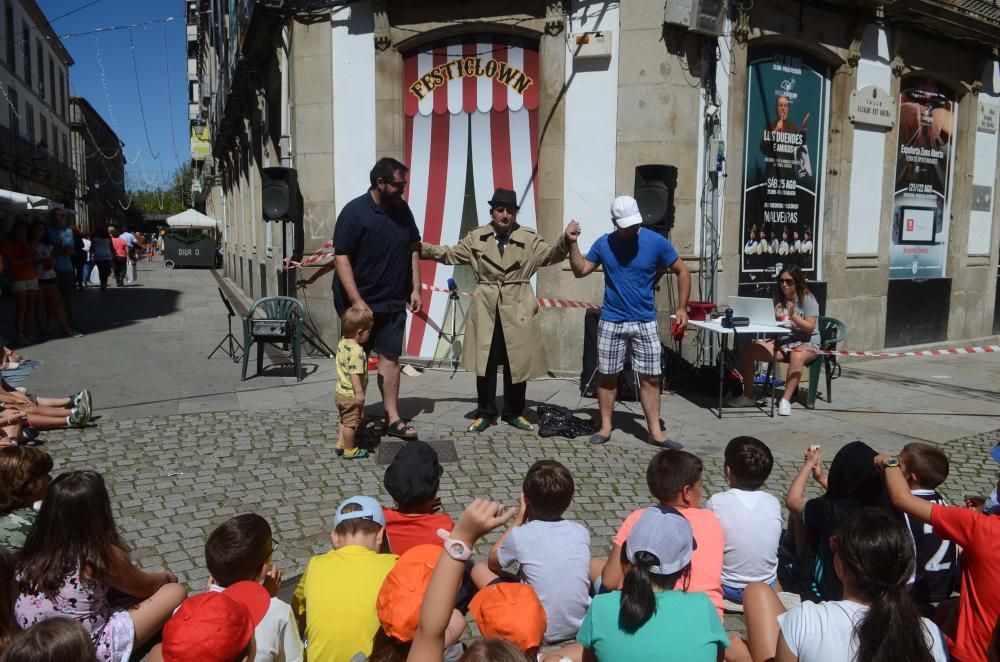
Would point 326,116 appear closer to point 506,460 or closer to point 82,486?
point 506,460

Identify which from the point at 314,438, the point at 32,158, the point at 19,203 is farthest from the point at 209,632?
the point at 32,158

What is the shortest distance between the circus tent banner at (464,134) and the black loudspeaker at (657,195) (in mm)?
1389

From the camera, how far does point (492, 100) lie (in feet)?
30.6

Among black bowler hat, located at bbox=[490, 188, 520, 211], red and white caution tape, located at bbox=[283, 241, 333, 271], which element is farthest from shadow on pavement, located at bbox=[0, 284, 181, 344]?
black bowler hat, located at bbox=[490, 188, 520, 211]

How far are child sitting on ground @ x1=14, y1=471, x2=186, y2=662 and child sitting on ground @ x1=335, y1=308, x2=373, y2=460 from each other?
8.86ft

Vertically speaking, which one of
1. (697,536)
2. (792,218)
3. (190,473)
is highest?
(792,218)

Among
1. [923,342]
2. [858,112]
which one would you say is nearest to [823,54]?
[858,112]

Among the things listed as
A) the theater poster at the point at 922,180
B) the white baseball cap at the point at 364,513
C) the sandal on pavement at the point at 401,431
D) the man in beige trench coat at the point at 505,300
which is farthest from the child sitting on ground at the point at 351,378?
the theater poster at the point at 922,180

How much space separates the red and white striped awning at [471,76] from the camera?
9.20 m

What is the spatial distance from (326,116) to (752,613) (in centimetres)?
791

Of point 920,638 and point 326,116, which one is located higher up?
point 326,116

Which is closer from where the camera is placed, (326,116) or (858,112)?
(326,116)

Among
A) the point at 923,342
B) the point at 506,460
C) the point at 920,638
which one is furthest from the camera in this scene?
the point at 923,342

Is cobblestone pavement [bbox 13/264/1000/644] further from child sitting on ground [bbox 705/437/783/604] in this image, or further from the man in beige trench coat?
child sitting on ground [bbox 705/437/783/604]
